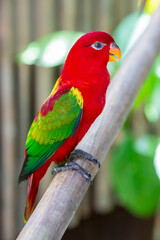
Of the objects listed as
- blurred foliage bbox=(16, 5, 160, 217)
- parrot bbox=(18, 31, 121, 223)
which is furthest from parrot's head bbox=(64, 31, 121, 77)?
blurred foliage bbox=(16, 5, 160, 217)

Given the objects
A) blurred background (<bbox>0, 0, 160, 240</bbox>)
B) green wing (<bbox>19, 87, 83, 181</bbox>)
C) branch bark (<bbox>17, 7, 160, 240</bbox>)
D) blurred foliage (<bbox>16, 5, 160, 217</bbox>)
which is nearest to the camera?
branch bark (<bbox>17, 7, 160, 240</bbox>)

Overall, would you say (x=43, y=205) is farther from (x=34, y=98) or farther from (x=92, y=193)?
(x=92, y=193)

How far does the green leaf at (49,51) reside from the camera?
0.60 m

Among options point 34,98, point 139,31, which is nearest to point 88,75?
point 34,98

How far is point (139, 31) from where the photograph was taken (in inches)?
37.3

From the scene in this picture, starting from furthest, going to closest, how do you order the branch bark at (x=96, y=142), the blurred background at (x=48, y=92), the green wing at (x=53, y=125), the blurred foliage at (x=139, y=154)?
the blurred foliage at (x=139, y=154) → the blurred background at (x=48, y=92) → the green wing at (x=53, y=125) → the branch bark at (x=96, y=142)

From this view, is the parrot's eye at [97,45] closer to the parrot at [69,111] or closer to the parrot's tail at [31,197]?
the parrot at [69,111]

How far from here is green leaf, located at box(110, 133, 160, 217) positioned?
3.10ft

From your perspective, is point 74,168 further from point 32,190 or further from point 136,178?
point 136,178

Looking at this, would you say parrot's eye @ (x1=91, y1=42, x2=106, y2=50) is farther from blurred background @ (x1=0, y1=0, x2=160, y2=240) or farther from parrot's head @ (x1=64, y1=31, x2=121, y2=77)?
blurred background @ (x1=0, y1=0, x2=160, y2=240)

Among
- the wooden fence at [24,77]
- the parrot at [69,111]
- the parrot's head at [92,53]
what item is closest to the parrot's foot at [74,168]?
the parrot at [69,111]

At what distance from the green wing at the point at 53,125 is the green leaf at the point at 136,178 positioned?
0.44 meters

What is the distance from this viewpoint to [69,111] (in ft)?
1.83

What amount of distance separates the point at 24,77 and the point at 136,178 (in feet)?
1.26
